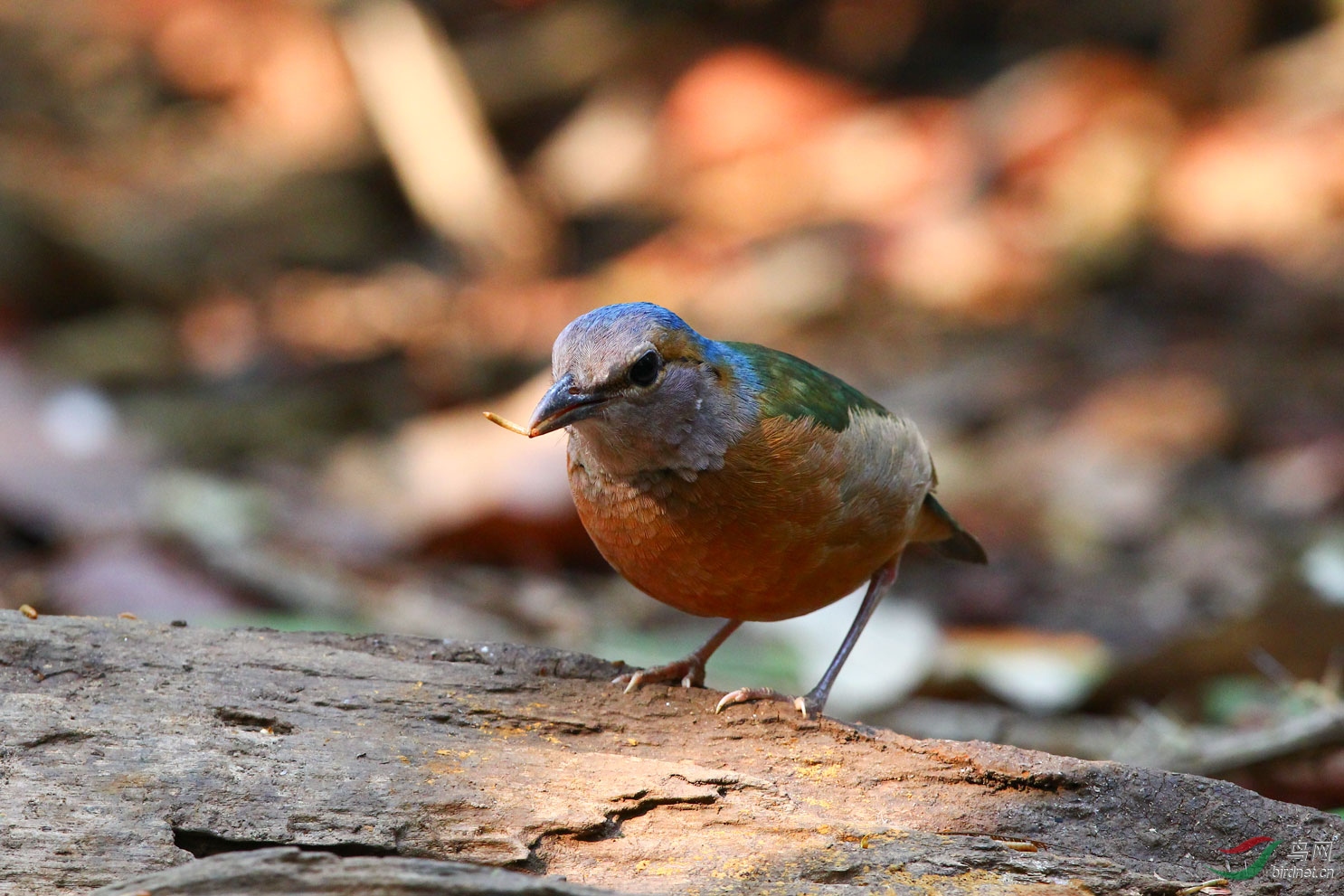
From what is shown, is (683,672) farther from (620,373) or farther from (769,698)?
(620,373)

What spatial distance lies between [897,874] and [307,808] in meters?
1.33

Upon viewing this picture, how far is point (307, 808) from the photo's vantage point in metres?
3.08

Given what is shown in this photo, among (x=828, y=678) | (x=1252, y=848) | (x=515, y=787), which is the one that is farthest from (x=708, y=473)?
(x=1252, y=848)

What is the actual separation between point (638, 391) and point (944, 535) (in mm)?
1649

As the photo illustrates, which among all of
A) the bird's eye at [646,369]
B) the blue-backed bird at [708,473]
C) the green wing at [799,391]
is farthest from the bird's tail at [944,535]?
the bird's eye at [646,369]

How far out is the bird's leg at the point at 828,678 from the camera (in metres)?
3.84

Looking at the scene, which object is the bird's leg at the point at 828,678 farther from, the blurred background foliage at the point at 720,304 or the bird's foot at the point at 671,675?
the blurred background foliage at the point at 720,304

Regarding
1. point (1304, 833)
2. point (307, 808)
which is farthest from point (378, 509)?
point (1304, 833)

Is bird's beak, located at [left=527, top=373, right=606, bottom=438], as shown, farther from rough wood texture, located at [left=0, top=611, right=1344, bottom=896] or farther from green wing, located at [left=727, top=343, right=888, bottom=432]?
rough wood texture, located at [left=0, top=611, right=1344, bottom=896]

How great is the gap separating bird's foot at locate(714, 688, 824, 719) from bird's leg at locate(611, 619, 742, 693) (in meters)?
0.20

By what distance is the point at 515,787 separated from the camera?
128 inches

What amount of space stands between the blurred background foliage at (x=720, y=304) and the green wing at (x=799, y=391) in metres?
1.93

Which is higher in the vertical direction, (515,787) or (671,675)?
(671,675)

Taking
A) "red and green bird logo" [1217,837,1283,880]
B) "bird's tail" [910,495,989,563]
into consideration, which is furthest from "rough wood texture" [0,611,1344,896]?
"bird's tail" [910,495,989,563]
